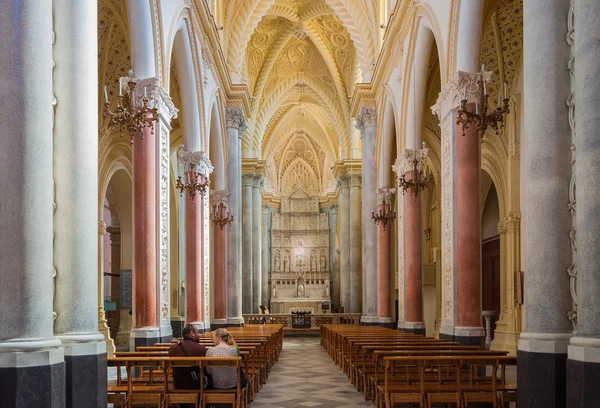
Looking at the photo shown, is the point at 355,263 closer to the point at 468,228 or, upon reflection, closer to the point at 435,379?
the point at 468,228

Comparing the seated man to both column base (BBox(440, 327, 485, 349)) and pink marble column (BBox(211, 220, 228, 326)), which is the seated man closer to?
column base (BBox(440, 327, 485, 349))

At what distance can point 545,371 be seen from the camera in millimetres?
6516

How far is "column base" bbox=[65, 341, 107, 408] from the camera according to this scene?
616 centimetres

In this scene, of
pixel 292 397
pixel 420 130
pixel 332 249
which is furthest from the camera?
pixel 332 249

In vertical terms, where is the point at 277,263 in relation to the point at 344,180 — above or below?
below

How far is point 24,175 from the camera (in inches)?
222

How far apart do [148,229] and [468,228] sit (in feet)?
17.5

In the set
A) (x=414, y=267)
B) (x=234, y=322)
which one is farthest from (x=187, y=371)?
(x=234, y=322)

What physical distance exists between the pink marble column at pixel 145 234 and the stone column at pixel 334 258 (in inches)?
1128

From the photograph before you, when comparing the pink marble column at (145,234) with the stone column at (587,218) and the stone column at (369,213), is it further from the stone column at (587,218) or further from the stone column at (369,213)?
the stone column at (369,213)

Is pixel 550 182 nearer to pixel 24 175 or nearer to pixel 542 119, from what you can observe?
pixel 542 119

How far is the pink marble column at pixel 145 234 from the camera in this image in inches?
454

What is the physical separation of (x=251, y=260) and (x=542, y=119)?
2511 centimetres

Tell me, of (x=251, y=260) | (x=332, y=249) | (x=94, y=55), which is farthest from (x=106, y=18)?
(x=332, y=249)
